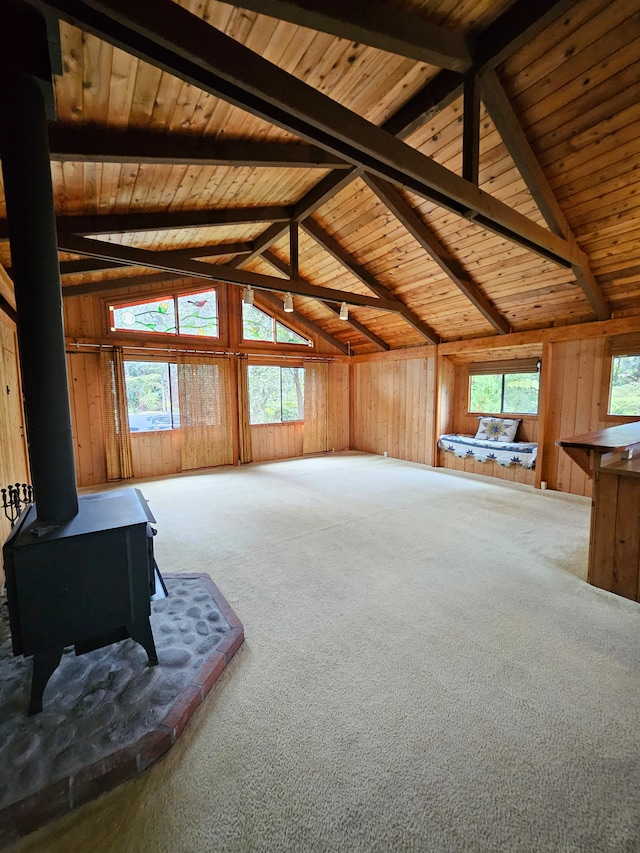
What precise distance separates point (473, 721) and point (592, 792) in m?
0.41

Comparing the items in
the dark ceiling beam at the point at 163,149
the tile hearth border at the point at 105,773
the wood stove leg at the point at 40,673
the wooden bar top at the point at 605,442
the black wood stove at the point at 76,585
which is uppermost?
the dark ceiling beam at the point at 163,149

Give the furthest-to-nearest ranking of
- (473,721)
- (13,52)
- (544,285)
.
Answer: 1. (544,285)
2. (473,721)
3. (13,52)

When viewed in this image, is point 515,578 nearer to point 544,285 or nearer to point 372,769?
point 372,769

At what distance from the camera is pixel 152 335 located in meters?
5.97

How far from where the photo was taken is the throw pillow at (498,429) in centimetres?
601

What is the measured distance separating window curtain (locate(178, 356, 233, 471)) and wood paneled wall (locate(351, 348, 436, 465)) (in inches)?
120

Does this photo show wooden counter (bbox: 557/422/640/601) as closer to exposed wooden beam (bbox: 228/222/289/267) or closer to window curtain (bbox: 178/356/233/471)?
exposed wooden beam (bbox: 228/222/289/267)

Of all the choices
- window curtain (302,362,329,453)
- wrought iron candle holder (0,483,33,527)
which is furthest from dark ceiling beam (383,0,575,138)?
window curtain (302,362,329,453)

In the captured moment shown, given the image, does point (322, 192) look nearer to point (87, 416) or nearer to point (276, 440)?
point (87, 416)

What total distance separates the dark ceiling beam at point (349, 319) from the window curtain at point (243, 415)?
1751 mm

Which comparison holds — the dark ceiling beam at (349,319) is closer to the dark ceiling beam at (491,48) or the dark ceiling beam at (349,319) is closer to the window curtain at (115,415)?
the window curtain at (115,415)

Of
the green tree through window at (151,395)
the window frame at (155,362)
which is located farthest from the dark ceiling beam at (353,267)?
the green tree through window at (151,395)

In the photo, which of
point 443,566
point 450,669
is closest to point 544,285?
point 443,566

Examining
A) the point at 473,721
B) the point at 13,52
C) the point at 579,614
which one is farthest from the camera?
the point at 579,614
